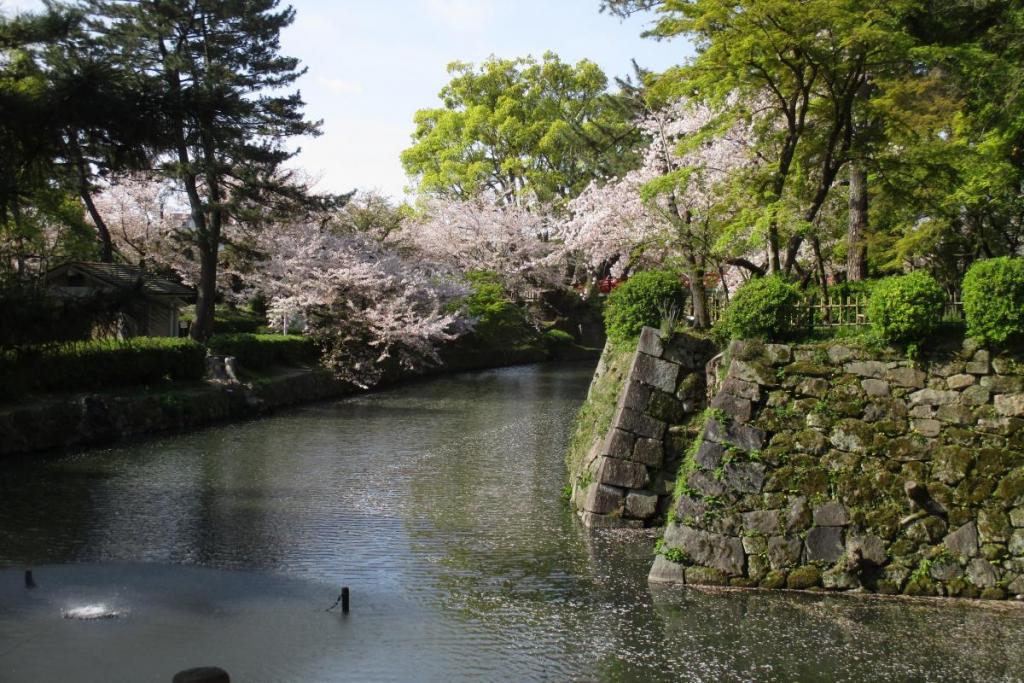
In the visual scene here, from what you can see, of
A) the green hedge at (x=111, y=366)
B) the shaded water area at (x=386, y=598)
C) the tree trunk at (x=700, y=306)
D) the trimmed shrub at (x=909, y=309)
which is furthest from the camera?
the green hedge at (x=111, y=366)

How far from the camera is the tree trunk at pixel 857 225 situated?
16469 mm

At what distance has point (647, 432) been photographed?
11664 millimetres

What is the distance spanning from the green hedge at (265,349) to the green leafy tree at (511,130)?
20043mm

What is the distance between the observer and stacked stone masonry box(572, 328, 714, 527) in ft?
38.3

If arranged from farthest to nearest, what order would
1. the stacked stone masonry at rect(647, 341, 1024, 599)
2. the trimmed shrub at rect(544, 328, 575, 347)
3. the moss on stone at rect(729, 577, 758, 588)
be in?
the trimmed shrub at rect(544, 328, 575, 347) → the moss on stone at rect(729, 577, 758, 588) → the stacked stone masonry at rect(647, 341, 1024, 599)

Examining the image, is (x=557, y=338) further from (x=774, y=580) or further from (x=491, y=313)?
(x=774, y=580)

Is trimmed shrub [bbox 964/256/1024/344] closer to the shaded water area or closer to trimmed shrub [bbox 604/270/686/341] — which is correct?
the shaded water area

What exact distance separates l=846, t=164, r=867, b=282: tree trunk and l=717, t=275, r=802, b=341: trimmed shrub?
6.52 metres

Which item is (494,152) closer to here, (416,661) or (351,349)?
(351,349)

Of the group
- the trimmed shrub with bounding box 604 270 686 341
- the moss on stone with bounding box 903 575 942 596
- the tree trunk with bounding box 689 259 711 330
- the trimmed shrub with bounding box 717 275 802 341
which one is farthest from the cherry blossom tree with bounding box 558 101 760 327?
the moss on stone with bounding box 903 575 942 596

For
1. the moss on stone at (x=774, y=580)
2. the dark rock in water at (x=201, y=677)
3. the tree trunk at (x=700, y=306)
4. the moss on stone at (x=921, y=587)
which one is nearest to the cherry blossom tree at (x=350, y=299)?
the tree trunk at (x=700, y=306)

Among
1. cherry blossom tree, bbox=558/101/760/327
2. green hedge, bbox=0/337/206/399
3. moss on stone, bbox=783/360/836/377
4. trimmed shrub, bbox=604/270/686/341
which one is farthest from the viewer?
green hedge, bbox=0/337/206/399

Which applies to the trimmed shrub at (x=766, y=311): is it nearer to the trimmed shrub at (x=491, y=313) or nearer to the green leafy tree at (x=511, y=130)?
the trimmed shrub at (x=491, y=313)

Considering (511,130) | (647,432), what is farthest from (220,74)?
(511,130)
